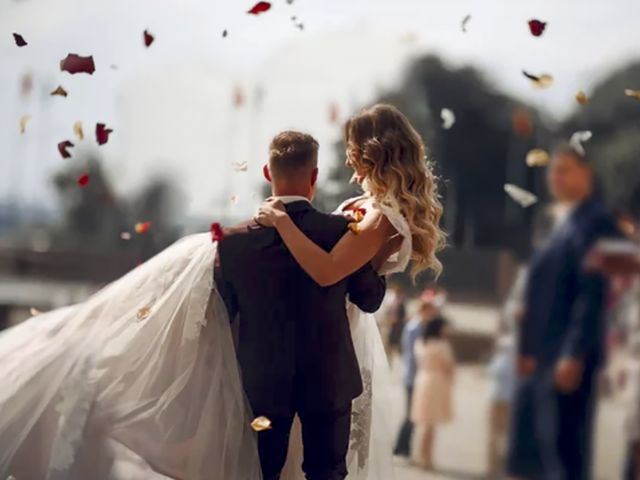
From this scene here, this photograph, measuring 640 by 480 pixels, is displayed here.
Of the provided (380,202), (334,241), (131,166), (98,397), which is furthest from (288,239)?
(131,166)

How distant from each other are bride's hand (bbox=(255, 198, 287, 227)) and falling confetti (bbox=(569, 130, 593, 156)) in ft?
3.89

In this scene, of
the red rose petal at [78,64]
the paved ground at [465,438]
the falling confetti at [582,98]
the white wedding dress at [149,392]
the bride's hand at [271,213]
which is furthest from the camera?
the paved ground at [465,438]

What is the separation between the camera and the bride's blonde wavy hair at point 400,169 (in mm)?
1545

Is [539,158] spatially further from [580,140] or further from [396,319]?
[396,319]

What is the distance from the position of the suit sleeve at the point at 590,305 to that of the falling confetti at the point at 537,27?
0.55 meters

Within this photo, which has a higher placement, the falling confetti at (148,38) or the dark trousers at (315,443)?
the falling confetti at (148,38)

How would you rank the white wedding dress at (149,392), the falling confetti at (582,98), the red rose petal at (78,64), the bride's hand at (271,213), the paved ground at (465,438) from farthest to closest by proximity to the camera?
1. the paved ground at (465,438)
2. the falling confetti at (582,98)
3. the red rose petal at (78,64)
4. the white wedding dress at (149,392)
5. the bride's hand at (271,213)

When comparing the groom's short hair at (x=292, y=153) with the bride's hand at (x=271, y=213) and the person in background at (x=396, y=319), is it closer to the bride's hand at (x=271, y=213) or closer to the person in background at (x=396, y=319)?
the bride's hand at (x=271, y=213)

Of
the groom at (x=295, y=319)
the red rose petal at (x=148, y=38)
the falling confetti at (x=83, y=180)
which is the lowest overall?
the groom at (x=295, y=319)

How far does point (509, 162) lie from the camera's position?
8.12 ft

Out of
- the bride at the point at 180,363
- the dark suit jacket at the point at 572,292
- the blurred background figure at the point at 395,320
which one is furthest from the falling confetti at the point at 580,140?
the bride at the point at 180,363

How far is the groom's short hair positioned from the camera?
1.52 meters

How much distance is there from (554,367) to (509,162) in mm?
623

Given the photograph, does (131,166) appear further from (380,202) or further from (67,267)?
(380,202)
